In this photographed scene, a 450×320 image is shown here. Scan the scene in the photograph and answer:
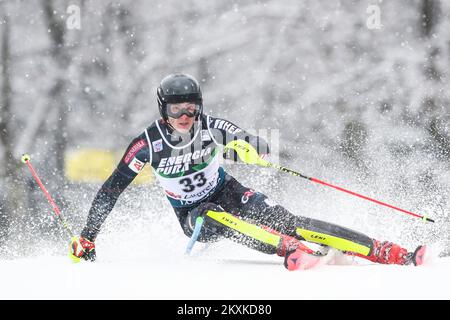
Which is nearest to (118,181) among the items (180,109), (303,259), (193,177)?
(193,177)

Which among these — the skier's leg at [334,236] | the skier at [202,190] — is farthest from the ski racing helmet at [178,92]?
the skier's leg at [334,236]

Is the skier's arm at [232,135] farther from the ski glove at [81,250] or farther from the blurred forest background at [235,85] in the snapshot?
the blurred forest background at [235,85]

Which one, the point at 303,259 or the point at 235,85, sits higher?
the point at 303,259

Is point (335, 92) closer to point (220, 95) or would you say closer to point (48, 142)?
point (220, 95)

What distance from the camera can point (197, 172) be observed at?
16.5 ft

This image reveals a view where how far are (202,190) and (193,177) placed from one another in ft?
0.44

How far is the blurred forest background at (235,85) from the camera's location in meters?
13.0

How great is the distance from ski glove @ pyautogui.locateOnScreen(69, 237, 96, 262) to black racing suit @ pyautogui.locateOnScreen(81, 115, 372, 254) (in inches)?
2.3

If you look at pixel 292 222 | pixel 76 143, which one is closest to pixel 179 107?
pixel 292 222

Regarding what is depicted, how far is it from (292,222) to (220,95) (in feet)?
33.7

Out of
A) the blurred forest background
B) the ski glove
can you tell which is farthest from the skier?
the blurred forest background

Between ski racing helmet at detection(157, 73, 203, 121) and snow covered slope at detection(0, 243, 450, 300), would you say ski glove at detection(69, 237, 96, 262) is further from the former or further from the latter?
ski racing helmet at detection(157, 73, 203, 121)

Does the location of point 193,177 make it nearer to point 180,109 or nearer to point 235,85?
point 180,109

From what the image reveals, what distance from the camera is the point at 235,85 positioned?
15.1 metres
